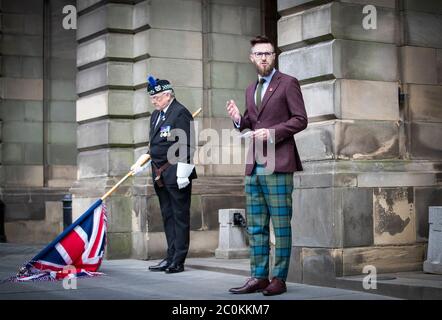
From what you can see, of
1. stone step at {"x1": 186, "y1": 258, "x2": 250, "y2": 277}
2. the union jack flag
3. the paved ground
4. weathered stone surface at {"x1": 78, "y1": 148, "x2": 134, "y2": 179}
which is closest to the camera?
the paved ground

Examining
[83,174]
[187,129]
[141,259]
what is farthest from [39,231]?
[187,129]

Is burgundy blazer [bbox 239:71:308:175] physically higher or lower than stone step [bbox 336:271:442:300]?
higher

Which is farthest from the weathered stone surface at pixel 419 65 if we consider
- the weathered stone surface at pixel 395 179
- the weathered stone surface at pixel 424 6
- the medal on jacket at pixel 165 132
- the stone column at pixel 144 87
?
the stone column at pixel 144 87

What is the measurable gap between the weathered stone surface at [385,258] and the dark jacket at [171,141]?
2.64 meters

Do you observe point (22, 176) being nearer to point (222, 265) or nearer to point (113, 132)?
point (113, 132)

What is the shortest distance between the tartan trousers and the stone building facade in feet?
3.16

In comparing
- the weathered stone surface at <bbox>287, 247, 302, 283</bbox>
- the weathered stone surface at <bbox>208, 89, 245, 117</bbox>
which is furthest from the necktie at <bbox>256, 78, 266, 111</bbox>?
the weathered stone surface at <bbox>208, 89, 245, 117</bbox>

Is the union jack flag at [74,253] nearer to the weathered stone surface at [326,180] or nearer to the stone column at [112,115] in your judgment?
the stone column at [112,115]

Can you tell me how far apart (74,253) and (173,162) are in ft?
5.44

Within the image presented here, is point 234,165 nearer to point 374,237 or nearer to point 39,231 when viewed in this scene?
point 374,237

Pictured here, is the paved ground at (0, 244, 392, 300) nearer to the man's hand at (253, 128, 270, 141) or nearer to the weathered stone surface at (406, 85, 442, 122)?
the man's hand at (253, 128, 270, 141)

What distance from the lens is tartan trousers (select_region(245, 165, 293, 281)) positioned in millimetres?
8508

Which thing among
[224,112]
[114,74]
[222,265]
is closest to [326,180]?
Result: [222,265]
